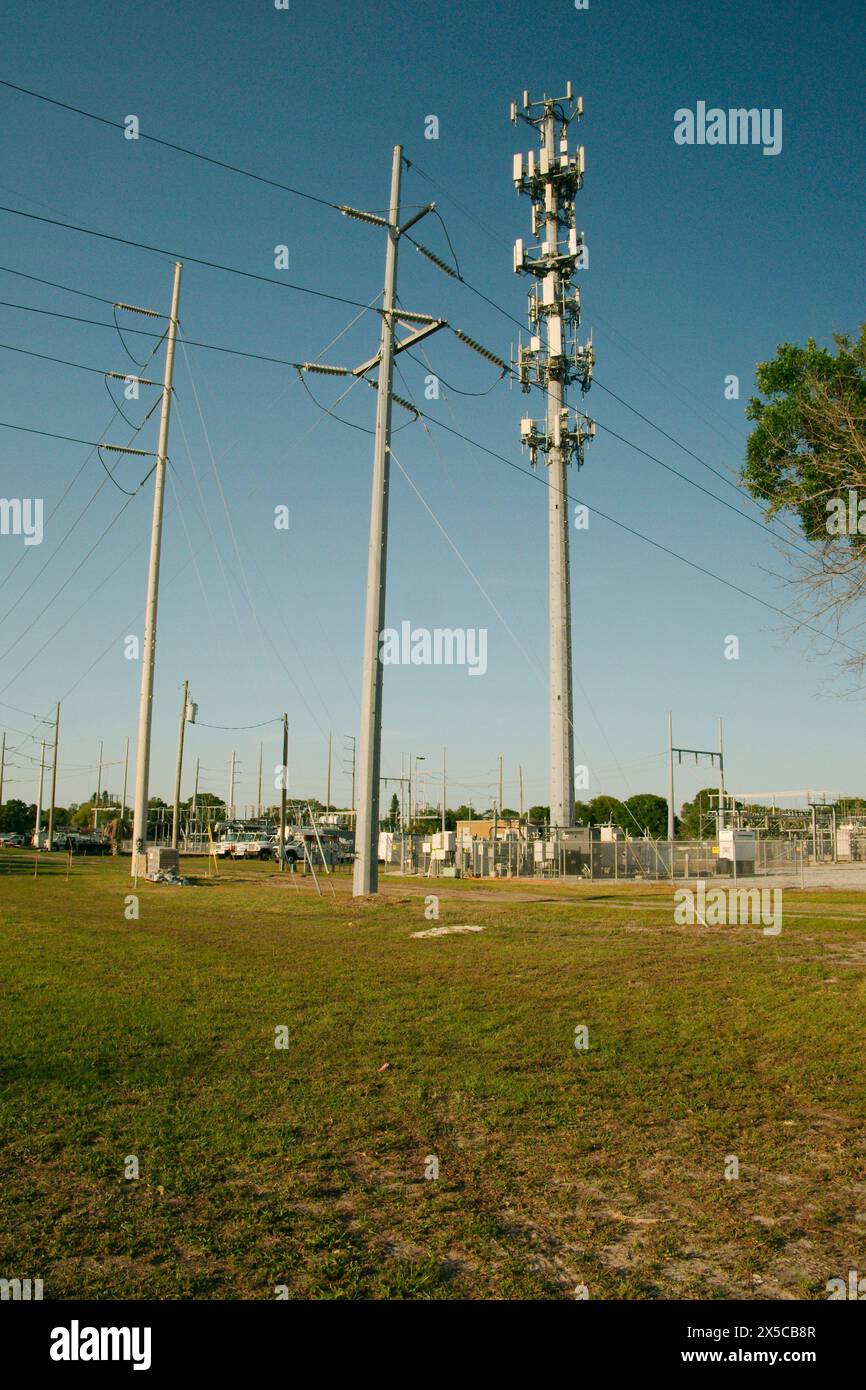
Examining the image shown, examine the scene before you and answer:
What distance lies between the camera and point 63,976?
12.6 metres

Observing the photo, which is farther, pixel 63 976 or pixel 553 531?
pixel 553 531

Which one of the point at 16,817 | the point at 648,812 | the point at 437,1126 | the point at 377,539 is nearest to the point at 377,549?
the point at 377,539

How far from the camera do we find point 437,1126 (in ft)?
21.2

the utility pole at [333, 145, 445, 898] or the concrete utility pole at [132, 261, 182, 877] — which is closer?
the utility pole at [333, 145, 445, 898]

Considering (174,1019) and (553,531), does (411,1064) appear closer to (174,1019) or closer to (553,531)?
(174,1019)

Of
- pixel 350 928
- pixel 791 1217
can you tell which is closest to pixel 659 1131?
pixel 791 1217

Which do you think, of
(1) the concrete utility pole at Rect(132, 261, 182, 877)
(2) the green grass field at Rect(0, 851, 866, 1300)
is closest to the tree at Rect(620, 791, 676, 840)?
(1) the concrete utility pole at Rect(132, 261, 182, 877)

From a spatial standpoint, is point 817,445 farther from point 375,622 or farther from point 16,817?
point 16,817

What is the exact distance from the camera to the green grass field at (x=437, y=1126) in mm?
4367

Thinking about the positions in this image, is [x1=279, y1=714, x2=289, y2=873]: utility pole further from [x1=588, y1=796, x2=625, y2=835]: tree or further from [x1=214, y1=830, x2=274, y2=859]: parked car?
[x1=588, y1=796, x2=625, y2=835]: tree

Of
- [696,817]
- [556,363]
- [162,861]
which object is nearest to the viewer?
[162,861]

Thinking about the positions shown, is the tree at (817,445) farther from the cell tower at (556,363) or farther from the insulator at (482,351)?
the cell tower at (556,363)

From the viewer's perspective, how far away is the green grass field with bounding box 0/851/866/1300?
4367mm
